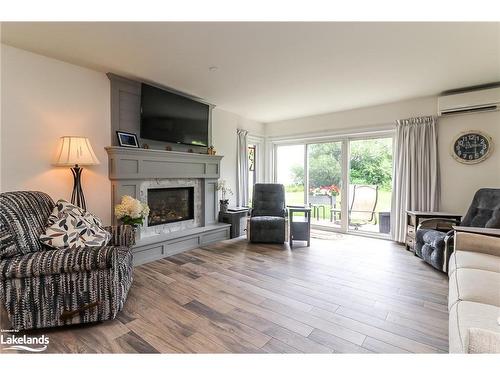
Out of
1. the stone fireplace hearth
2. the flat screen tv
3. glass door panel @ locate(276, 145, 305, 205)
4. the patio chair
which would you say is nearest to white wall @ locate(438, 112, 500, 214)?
the patio chair

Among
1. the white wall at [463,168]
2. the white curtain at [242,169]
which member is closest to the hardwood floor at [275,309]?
the white wall at [463,168]

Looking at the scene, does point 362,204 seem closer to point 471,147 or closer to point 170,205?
point 471,147

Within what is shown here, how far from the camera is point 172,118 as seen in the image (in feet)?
11.1

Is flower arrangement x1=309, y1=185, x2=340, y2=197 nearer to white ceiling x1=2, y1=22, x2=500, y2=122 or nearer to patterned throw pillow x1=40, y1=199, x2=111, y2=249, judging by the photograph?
white ceiling x1=2, y1=22, x2=500, y2=122

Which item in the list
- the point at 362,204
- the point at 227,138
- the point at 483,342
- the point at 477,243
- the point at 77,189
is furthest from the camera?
the point at 227,138

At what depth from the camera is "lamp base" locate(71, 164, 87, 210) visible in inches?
102

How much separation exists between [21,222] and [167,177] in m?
1.81

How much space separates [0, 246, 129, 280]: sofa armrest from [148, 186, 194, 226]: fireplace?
172cm

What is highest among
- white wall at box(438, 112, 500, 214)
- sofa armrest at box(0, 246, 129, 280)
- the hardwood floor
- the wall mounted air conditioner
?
the wall mounted air conditioner

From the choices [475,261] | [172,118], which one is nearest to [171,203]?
[172,118]

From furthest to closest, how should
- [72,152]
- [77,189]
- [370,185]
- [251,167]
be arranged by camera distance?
[251,167]
[370,185]
[77,189]
[72,152]

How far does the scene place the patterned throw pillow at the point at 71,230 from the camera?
1.85 metres

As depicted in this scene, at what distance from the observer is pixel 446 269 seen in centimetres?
259
